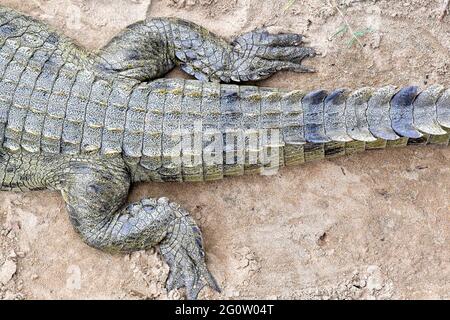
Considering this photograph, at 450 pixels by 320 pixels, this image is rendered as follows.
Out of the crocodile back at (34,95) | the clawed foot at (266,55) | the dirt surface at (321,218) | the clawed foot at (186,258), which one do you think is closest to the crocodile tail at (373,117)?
the dirt surface at (321,218)

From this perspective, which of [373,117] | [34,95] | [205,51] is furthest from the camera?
[205,51]

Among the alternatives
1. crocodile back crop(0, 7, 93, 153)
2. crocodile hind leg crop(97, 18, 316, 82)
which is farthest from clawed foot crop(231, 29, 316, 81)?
crocodile back crop(0, 7, 93, 153)

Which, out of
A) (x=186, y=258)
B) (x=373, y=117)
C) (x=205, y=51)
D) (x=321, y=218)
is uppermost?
(x=373, y=117)

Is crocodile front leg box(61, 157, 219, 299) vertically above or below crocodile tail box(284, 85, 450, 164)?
below

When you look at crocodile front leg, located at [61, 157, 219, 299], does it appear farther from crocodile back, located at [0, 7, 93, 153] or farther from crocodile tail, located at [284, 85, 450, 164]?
crocodile tail, located at [284, 85, 450, 164]

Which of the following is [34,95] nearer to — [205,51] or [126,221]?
[126,221]

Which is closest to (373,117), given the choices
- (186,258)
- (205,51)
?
(205,51)

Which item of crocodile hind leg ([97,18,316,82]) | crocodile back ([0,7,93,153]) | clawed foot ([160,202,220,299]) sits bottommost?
clawed foot ([160,202,220,299])
